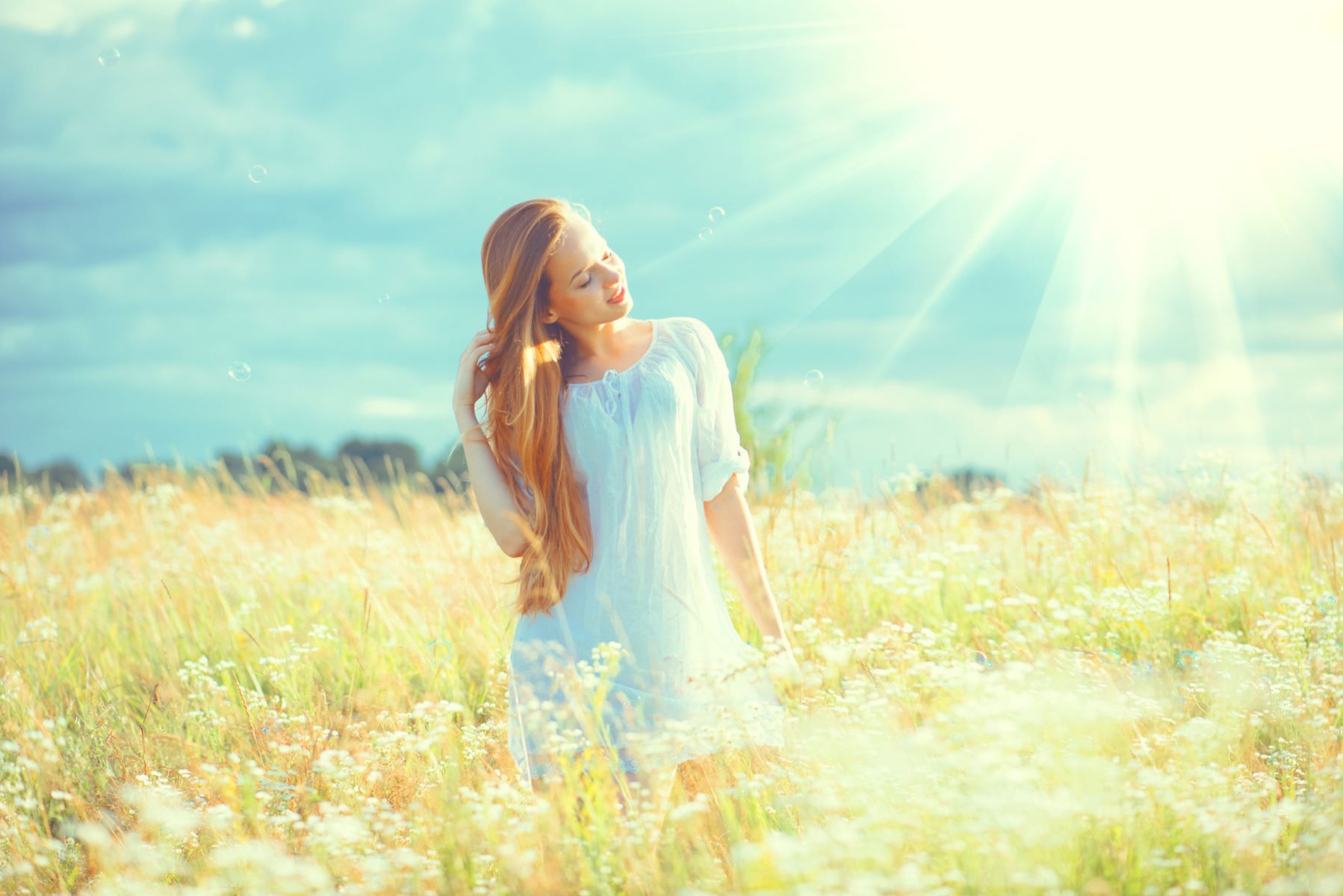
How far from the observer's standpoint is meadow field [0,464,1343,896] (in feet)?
7.68

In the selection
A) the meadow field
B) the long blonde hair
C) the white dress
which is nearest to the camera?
the meadow field

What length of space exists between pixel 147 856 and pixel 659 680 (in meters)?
1.55

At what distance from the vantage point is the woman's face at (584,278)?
11.1 feet

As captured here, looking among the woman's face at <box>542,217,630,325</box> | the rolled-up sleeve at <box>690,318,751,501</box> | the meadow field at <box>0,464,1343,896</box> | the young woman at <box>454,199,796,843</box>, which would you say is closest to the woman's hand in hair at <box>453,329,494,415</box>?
the young woman at <box>454,199,796,843</box>

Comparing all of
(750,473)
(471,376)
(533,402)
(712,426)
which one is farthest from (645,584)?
(750,473)

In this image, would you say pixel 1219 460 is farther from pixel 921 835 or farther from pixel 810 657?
pixel 921 835

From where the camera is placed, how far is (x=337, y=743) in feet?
14.1

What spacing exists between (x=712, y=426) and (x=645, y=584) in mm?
625

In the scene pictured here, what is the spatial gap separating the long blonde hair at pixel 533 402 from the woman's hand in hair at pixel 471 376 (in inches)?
1.0

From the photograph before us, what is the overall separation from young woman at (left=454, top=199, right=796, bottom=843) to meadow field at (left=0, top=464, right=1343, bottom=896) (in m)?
0.33

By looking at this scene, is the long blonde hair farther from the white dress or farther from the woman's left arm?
the woman's left arm

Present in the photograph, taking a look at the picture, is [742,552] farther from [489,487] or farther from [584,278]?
[584,278]

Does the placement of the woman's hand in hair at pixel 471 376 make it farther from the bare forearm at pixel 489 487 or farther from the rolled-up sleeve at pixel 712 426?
the rolled-up sleeve at pixel 712 426

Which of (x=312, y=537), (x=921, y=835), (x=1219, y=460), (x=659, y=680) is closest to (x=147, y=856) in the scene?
(x=659, y=680)
